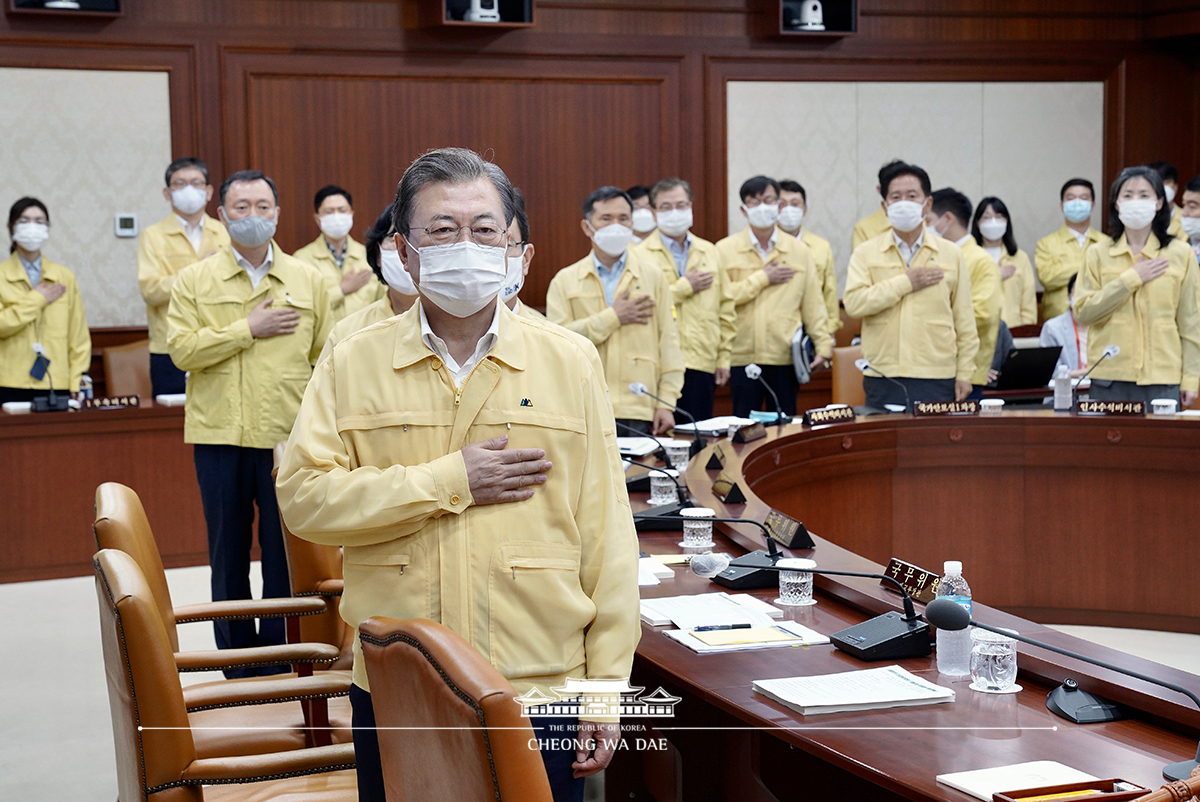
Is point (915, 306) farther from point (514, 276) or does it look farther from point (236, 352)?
point (514, 276)

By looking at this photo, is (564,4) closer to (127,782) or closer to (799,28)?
(799,28)

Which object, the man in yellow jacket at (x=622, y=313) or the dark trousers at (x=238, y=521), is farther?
the man in yellow jacket at (x=622, y=313)

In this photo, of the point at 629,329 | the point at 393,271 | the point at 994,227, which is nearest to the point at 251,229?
the point at 393,271

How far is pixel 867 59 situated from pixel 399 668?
25.5ft

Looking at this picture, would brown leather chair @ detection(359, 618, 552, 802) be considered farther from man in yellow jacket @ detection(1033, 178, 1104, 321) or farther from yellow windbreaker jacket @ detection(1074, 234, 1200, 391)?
man in yellow jacket @ detection(1033, 178, 1104, 321)

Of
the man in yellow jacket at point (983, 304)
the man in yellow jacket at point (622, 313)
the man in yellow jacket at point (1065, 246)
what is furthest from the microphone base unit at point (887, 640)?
the man in yellow jacket at point (1065, 246)

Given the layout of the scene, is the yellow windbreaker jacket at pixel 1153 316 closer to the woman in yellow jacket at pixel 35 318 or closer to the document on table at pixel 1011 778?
the document on table at pixel 1011 778

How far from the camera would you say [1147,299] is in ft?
17.0

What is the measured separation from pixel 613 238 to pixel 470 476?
134 inches

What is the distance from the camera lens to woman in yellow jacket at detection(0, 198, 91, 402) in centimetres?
598

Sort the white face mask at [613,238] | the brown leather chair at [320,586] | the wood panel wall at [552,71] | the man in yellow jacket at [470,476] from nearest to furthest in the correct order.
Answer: the man in yellow jacket at [470,476]
the brown leather chair at [320,586]
the white face mask at [613,238]
the wood panel wall at [552,71]

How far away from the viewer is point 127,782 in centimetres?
194

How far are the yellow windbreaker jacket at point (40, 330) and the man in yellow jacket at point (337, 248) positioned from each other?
1.26 meters

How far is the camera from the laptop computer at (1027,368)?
558 cm
